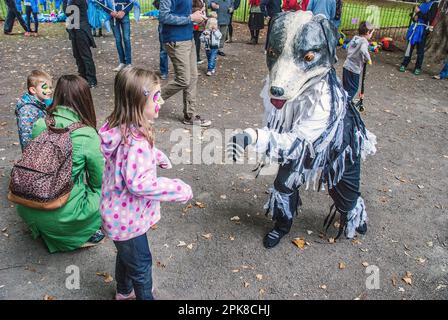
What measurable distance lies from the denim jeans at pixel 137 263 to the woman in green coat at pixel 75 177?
0.65m

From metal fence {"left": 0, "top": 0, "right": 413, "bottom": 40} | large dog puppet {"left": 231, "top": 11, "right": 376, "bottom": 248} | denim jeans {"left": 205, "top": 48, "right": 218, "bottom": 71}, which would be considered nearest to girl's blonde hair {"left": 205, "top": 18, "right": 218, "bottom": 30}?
denim jeans {"left": 205, "top": 48, "right": 218, "bottom": 71}

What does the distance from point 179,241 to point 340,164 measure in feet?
4.77

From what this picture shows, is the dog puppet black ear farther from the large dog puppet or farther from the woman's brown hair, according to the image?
the woman's brown hair

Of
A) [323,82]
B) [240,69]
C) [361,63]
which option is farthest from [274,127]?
[240,69]

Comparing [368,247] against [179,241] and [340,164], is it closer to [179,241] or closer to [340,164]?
[340,164]

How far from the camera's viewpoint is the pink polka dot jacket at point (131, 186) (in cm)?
201

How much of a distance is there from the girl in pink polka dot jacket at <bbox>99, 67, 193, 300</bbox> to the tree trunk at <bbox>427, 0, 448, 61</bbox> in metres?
9.53

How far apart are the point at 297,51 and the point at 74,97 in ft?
5.34

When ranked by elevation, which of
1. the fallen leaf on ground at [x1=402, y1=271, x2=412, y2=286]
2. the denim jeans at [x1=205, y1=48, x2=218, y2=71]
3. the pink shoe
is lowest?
the fallen leaf on ground at [x1=402, y1=271, x2=412, y2=286]

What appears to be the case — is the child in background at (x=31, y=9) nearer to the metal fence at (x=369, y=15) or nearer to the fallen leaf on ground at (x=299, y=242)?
the metal fence at (x=369, y=15)

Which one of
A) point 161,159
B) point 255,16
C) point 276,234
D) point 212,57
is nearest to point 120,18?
point 212,57

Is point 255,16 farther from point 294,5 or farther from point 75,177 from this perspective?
point 75,177

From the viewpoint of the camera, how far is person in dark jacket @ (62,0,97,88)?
5995 mm

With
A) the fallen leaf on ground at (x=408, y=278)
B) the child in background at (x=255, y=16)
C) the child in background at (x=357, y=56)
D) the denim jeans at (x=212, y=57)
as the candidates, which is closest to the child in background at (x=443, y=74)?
the child in background at (x=357, y=56)
